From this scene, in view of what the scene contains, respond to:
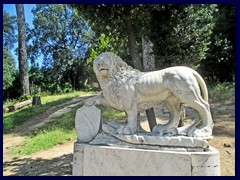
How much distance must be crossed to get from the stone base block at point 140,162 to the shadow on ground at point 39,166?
1.55 metres

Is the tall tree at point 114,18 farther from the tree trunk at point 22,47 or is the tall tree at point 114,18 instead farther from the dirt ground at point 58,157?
the tree trunk at point 22,47

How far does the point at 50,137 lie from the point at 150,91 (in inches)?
172

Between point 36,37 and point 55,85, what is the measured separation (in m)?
4.66

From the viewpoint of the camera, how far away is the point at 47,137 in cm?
719

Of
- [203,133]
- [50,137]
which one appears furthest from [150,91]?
[50,137]

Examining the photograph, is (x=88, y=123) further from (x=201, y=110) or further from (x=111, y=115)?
(x=111, y=115)

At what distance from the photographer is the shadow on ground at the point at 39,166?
16.9ft

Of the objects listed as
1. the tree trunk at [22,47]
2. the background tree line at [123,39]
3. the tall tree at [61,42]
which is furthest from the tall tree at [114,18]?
the tall tree at [61,42]

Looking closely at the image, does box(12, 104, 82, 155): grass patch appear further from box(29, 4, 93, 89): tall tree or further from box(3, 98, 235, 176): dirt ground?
box(29, 4, 93, 89): tall tree

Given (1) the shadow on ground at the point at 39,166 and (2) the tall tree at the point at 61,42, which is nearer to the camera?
(1) the shadow on ground at the point at 39,166

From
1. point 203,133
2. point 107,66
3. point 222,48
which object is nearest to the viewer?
point 203,133

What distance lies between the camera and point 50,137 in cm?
715

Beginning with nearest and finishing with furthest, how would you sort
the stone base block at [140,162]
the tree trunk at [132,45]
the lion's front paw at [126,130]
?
the stone base block at [140,162] < the lion's front paw at [126,130] < the tree trunk at [132,45]
